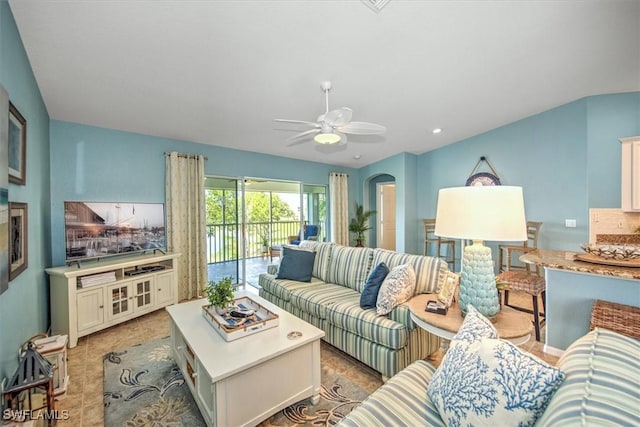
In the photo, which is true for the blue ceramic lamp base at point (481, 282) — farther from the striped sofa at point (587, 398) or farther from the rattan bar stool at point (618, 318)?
the rattan bar stool at point (618, 318)

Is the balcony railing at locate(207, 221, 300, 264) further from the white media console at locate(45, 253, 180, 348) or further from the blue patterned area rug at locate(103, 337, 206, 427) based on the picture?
the blue patterned area rug at locate(103, 337, 206, 427)

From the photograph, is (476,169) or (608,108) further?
(476,169)

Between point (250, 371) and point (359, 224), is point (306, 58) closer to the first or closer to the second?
point (250, 371)

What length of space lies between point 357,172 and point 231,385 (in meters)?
5.75

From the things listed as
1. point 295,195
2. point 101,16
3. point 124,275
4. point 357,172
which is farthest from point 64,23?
point 357,172

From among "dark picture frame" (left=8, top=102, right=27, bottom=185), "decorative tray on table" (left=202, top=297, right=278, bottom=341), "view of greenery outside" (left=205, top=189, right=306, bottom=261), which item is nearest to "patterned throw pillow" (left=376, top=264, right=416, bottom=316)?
"decorative tray on table" (left=202, top=297, right=278, bottom=341)

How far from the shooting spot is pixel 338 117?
2.31 metres

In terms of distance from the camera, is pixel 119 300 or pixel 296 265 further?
pixel 296 265

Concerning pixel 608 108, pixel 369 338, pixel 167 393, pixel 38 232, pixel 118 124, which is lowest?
pixel 167 393

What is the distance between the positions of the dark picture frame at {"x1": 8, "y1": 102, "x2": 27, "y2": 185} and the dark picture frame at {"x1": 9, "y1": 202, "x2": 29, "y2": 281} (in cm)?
19

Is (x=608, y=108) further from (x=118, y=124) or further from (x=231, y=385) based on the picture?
(x=118, y=124)

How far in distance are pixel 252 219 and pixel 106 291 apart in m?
2.97

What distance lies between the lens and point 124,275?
309 centimetres

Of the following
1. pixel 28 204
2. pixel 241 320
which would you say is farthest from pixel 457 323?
pixel 28 204
